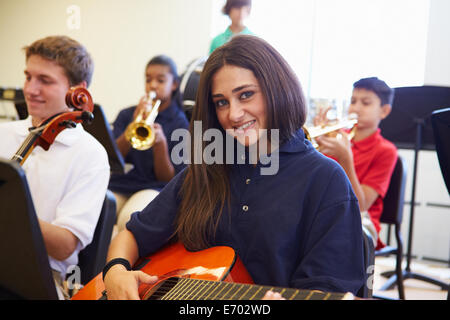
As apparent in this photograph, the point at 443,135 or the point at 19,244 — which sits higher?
the point at 443,135

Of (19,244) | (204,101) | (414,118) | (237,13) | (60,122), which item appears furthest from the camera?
(237,13)

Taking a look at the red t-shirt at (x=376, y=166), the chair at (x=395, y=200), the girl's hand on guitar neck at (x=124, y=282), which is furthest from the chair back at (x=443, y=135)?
the chair at (x=395, y=200)

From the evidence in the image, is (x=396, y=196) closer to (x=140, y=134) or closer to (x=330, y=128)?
(x=330, y=128)

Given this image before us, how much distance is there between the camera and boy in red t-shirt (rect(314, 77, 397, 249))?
6.95ft

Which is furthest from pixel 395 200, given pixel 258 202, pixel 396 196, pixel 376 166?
pixel 258 202

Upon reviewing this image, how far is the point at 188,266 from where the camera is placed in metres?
1.09

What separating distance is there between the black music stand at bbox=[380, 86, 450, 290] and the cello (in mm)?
2031

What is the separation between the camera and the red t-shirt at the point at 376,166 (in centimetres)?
239

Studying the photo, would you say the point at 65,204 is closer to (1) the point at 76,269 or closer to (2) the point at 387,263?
(1) the point at 76,269

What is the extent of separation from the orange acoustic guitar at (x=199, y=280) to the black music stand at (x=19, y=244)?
0.27m

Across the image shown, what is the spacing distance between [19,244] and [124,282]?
0.37 metres

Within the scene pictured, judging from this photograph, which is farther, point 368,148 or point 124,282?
point 368,148
